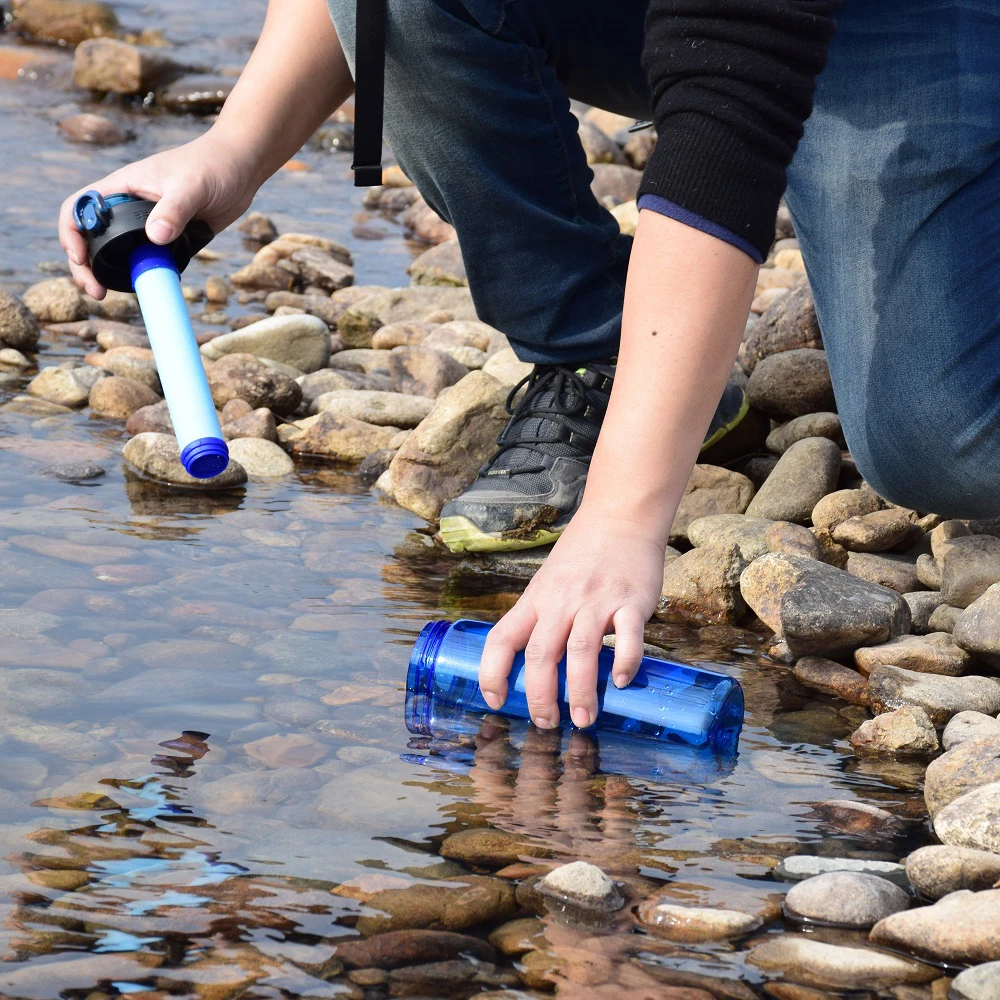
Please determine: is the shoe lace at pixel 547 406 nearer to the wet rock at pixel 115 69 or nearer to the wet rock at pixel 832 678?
the wet rock at pixel 832 678

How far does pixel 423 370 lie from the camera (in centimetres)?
360

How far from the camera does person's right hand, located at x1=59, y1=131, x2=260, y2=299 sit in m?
2.05

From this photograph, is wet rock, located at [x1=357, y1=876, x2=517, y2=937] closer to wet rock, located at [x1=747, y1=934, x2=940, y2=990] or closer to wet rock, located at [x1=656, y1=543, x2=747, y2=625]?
wet rock, located at [x1=747, y1=934, x2=940, y2=990]

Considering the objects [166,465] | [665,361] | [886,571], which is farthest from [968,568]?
[166,465]

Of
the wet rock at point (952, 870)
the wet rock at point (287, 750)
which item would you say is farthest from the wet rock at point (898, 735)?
the wet rock at point (287, 750)

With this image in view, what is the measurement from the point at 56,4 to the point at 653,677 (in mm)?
12595

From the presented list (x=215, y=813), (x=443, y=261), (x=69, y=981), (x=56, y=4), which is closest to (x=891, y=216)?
(x=215, y=813)

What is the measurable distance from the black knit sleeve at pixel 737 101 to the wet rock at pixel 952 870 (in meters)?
0.74

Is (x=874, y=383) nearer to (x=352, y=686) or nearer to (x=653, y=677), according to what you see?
(x=653, y=677)

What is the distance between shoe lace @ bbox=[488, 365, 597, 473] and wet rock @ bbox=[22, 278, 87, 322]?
2.08m

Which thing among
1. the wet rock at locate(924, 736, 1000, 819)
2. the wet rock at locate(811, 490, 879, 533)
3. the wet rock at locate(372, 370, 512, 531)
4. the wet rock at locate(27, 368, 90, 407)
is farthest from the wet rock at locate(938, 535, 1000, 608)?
the wet rock at locate(27, 368, 90, 407)

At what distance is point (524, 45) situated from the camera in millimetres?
2531

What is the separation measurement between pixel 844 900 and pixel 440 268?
14.2ft

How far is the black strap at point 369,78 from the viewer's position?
7.25 ft
